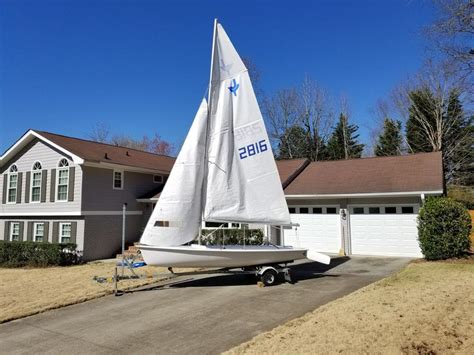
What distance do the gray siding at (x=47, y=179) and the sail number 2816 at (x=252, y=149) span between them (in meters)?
10.7

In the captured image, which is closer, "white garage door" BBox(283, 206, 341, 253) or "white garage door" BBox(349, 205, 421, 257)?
"white garage door" BBox(349, 205, 421, 257)

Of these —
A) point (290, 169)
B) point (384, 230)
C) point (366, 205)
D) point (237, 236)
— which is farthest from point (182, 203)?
point (290, 169)

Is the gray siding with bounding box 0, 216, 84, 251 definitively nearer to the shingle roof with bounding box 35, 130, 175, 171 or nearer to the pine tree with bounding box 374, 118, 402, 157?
the shingle roof with bounding box 35, 130, 175, 171

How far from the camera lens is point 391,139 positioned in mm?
34781

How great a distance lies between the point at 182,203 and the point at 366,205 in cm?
982

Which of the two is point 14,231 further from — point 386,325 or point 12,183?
point 386,325

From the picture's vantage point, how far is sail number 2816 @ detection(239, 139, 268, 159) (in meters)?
10.4

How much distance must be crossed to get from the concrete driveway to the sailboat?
98 centimetres

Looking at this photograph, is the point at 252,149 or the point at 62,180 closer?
the point at 252,149

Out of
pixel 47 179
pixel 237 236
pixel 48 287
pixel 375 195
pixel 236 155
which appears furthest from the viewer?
pixel 47 179

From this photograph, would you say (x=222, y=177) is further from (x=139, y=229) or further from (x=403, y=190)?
(x=139, y=229)

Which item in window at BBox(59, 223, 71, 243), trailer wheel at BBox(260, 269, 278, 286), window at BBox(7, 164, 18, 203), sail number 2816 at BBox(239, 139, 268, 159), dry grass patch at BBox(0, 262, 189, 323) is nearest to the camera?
dry grass patch at BBox(0, 262, 189, 323)

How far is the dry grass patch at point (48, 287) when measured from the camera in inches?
347

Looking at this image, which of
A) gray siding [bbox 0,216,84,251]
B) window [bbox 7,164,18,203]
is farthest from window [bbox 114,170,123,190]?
window [bbox 7,164,18,203]
